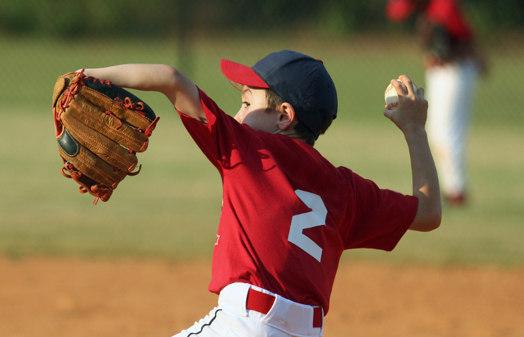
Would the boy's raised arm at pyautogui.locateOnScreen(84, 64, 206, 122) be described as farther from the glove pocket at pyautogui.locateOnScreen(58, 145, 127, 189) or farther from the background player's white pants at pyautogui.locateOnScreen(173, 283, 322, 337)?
the background player's white pants at pyautogui.locateOnScreen(173, 283, 322, 337)

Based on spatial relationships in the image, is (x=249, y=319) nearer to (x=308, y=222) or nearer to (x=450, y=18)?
(x=308, y=222)

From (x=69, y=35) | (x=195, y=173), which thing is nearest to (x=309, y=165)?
(x=195, y=173)

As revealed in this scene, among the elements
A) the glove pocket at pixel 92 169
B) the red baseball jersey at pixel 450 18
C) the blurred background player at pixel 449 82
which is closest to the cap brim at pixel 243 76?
the glove pocket at pixel 92 169

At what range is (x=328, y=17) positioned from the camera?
8.70 metres

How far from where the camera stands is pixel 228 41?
9.31 m

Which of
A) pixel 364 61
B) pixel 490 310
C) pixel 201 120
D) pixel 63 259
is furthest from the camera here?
pixel 364 61

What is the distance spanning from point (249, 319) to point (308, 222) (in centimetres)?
30

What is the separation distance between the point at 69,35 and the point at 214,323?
33.9 feet

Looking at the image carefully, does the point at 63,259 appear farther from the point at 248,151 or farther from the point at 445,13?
the point at 445,13

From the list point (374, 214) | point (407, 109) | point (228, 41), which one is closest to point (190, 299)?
point (374, 214)

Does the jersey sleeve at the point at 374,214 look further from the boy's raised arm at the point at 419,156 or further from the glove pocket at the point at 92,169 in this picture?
the glove pocket at the point at 92,169

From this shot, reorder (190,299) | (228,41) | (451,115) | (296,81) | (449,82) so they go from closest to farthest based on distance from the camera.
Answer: (296,81) < (190,299) < (451,115) < (449,82) < (228,41)

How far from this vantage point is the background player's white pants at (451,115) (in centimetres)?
603

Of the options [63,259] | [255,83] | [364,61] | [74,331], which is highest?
[364,61]
